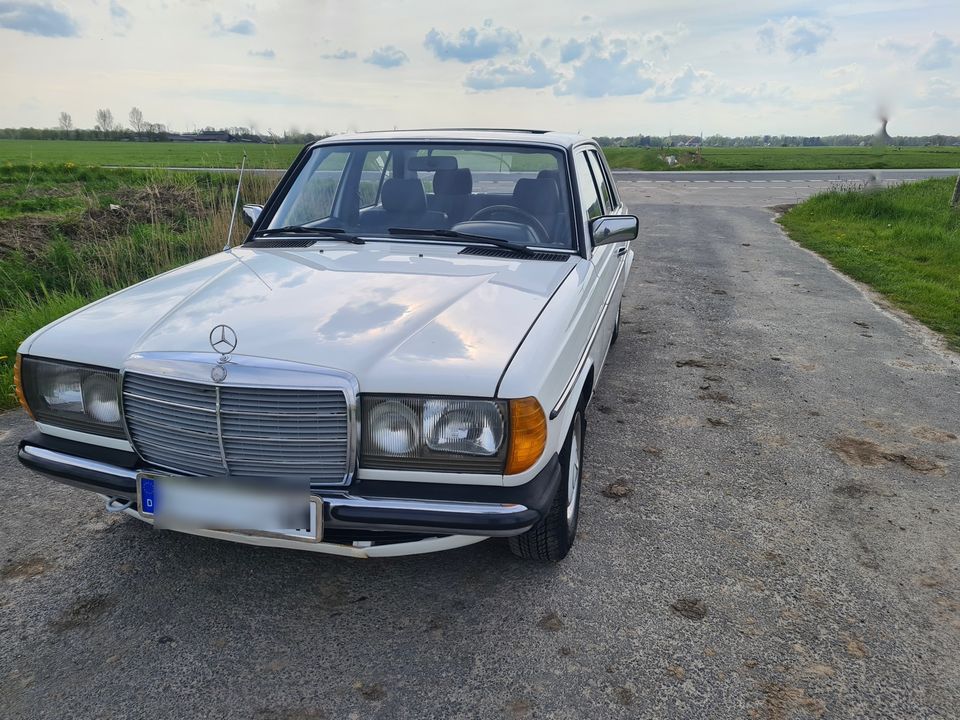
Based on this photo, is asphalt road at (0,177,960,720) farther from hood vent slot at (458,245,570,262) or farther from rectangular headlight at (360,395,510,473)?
hood vent slot at (458,245,570,262)

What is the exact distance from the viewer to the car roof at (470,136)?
3.95 meters

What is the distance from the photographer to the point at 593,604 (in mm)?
2680

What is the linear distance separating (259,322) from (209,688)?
4.00ft

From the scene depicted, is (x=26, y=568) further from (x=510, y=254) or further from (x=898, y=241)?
(x=898, y=241)

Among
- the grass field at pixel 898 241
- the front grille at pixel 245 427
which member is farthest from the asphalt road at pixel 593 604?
the grass field at pixel 898 241

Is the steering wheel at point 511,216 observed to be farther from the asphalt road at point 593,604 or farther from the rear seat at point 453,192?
the asphalt road at point 593,604

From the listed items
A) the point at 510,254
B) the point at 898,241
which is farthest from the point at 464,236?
the point at 898,241

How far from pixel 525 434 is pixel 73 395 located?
1.66 m

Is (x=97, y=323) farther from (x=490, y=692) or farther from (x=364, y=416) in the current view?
(x=490, y=692)

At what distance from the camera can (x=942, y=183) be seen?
17.8 m

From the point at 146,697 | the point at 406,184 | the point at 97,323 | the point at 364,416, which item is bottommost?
the point at 146,697

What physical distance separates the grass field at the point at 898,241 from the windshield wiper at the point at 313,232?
17.9 feet

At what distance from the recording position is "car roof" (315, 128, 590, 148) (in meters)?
3.95

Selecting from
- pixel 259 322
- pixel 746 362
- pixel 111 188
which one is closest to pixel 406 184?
pixel 259 322
